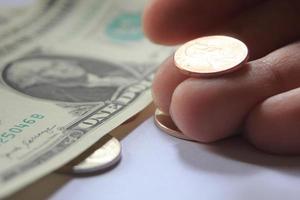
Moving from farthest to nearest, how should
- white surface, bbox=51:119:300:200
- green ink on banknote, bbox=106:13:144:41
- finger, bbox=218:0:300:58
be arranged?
green ink on banknote, bbox=106:13:144:41, finger, bbox=218:0:300:58, white surface, bbox=51:119:300:200

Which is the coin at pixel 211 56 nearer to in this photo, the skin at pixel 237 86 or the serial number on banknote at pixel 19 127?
the skin at pixel 237 86

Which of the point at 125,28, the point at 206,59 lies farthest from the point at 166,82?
the point at 125,28

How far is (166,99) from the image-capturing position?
0.38 meters

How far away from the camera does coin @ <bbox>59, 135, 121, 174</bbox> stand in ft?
1.12

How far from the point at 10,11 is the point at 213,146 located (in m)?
0.35

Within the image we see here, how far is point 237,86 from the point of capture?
35 cm

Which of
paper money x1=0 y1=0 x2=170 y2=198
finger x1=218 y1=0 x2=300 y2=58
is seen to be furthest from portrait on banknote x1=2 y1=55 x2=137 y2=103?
finger x1=218 y1=0 x2=300 y2=58

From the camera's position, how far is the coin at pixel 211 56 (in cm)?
36

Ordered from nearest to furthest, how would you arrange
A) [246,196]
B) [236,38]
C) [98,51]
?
1. [246,196]
2. [236,38]
3. [98,51]

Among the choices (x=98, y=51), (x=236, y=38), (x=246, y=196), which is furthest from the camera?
(x=98, y=51)

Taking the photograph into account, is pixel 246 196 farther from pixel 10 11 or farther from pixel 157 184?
pixel 10 11

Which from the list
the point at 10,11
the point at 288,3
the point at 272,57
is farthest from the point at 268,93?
the point at 10,11

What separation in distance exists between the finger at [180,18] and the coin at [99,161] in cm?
12

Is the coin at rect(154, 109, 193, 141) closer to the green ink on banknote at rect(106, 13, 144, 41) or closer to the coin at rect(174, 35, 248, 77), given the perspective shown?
the coin at rect(174, 35, 248, 77)
